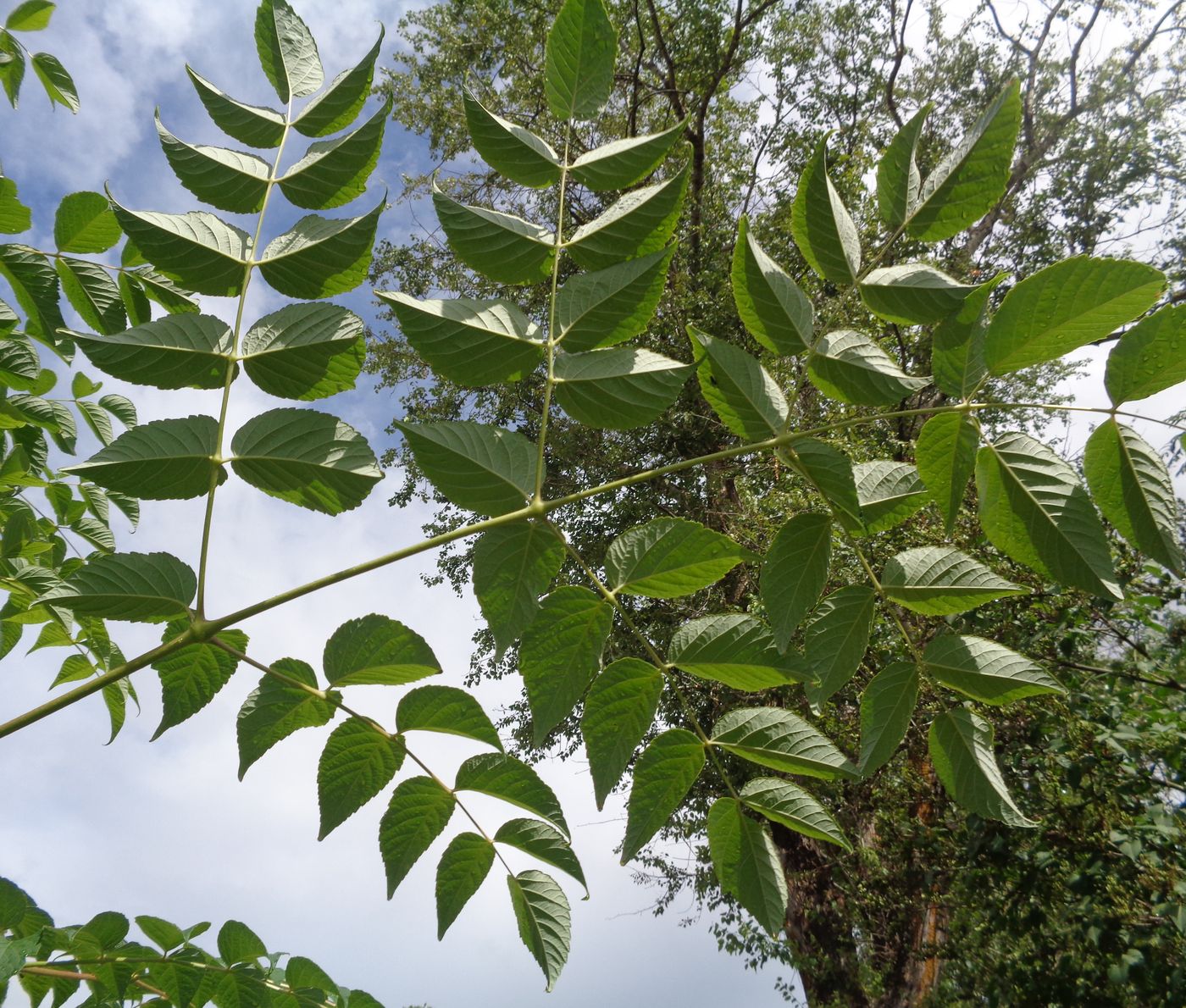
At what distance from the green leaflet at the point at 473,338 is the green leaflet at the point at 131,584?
10.4 inches

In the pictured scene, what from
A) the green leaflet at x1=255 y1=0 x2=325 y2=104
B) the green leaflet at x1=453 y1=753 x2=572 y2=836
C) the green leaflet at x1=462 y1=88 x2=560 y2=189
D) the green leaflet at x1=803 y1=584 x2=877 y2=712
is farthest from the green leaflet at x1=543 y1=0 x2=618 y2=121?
the green leaflet at x1=803 y1=584 x2=877 y2=712

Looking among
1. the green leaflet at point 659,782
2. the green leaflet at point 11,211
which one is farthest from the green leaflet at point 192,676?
the green leaflet at point 11,211

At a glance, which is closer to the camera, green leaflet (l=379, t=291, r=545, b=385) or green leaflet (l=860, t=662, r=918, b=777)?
green leaflet (l=379, t=291, r=545, b=385)

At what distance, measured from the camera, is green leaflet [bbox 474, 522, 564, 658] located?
0.67 meters

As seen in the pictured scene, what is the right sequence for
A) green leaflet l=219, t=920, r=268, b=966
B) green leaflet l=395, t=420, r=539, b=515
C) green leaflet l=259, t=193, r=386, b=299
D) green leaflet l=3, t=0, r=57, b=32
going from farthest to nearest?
green leaflet l=3, t=0, r=57, b=32, green leaflet l=219, t=920, r=268, b=966, green leaflet l=259, t=193, r=386, b=299, green leaflet l=395, t=420, r=539, b=515

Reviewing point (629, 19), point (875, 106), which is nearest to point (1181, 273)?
point (875, 106)

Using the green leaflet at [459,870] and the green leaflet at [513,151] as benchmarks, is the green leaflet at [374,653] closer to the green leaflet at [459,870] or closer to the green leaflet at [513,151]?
the green leaflet at [459,870]

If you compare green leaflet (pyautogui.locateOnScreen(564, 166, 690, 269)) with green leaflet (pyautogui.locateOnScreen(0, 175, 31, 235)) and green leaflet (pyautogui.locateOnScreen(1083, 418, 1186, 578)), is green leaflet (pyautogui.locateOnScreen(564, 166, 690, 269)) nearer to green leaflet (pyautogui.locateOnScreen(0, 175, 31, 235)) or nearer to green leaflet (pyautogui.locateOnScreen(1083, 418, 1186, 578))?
green leaflet (pyautogui.locateOnScreen(1083, 418, 1186, 578))

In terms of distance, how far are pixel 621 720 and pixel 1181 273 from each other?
9.50 m

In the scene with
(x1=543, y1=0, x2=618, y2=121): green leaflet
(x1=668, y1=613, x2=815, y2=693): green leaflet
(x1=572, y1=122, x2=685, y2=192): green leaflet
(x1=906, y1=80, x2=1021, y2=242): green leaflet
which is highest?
(x1=543, y1=0, x2=618, y2=121): green leaflet

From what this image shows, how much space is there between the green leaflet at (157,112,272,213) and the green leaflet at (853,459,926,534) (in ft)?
2.04

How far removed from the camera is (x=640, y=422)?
0.70 meters

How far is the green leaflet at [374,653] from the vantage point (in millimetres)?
724

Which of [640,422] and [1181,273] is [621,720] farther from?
[1181,273]
